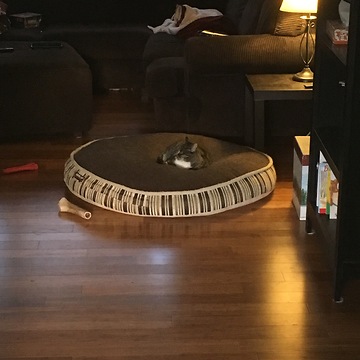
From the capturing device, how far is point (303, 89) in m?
3.64

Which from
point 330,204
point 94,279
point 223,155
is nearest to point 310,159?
point 330,204

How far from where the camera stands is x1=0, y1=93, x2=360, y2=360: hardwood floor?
7.68 feet

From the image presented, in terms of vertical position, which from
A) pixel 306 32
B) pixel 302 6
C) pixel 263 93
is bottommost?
pixel 263 93

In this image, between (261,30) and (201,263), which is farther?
(261,30)

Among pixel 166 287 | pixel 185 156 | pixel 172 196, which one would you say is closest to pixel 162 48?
pixel 185 156

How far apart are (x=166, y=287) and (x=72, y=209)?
813 millimetres

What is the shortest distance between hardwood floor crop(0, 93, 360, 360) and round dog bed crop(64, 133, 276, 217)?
60mm

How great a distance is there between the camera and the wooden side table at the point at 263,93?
3.63m

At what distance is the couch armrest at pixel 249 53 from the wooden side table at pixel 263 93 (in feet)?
0.23

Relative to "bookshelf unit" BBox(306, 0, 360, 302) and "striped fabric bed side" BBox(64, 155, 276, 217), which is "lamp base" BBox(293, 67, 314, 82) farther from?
"bookshelf unit" BBox(306, 0, 360, 302)

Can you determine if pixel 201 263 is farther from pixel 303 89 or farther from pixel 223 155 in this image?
pixel 303 89

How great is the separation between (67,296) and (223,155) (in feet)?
4.44

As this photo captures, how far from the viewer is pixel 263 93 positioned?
363 cm

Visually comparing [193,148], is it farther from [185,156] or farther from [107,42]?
[107,42]
